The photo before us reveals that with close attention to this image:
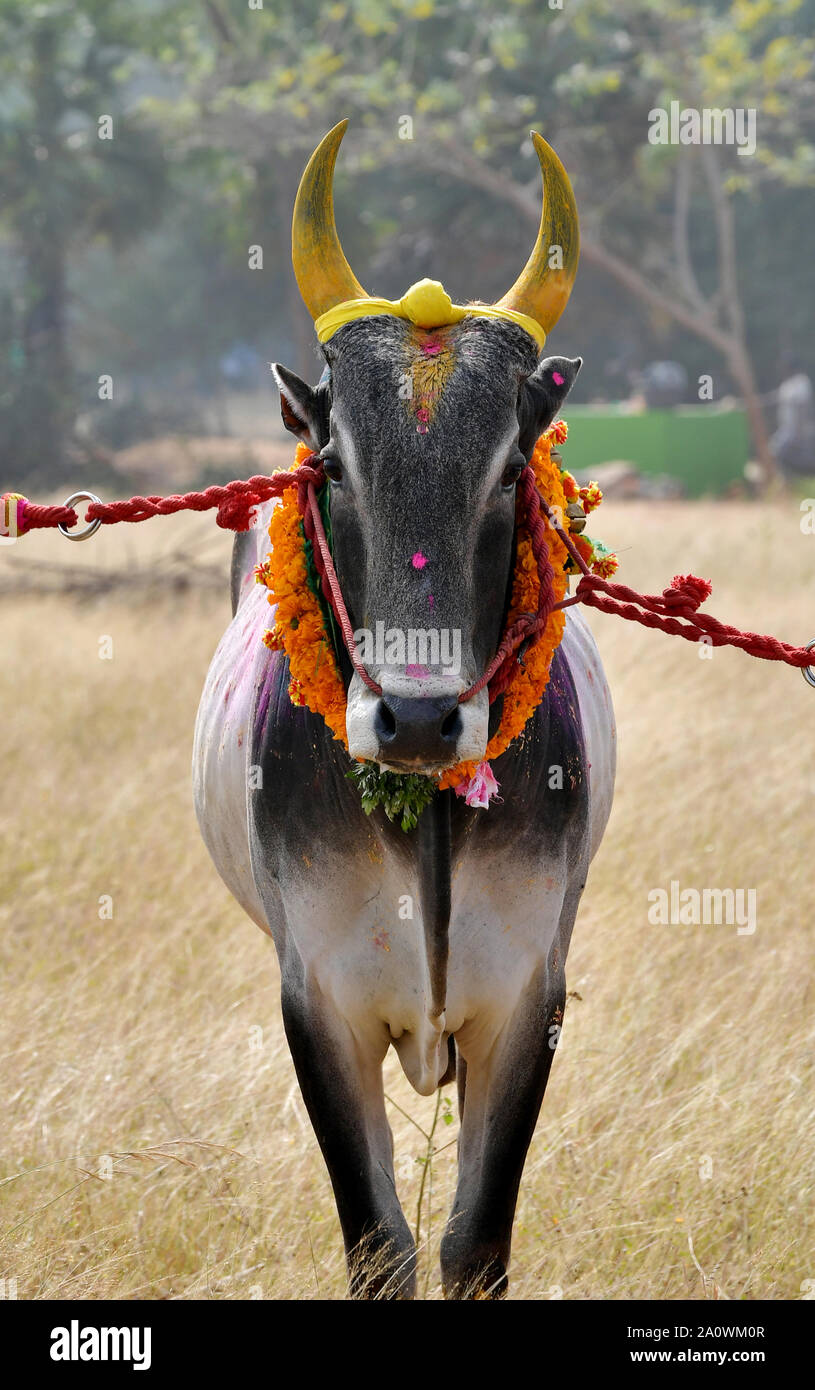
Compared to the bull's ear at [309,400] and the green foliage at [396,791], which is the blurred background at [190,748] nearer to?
the green foliage at [396,791]

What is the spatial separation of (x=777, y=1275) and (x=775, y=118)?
23228 millimetres

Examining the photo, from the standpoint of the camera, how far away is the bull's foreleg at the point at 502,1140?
11.0ft

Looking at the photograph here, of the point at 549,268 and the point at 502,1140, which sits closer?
the point at 549,268

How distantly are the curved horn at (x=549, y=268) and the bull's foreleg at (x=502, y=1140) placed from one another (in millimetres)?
1365

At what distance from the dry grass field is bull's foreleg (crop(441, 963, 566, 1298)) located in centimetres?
32

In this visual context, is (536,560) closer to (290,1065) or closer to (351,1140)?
(351,1140)

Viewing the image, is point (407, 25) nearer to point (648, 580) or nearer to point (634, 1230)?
point (648, 580)

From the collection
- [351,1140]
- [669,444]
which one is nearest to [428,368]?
[351,1140]

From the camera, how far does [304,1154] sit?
13.9ft

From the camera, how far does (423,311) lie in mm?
2912

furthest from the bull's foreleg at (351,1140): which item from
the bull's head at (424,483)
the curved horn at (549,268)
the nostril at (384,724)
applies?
the curved horn at (549,268)

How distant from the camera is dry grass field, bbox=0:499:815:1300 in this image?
3.83 meters

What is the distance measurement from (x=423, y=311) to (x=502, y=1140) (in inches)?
68.2

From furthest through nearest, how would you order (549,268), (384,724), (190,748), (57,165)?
(57,165) < (190,748) < (549,268) < (384,724)
